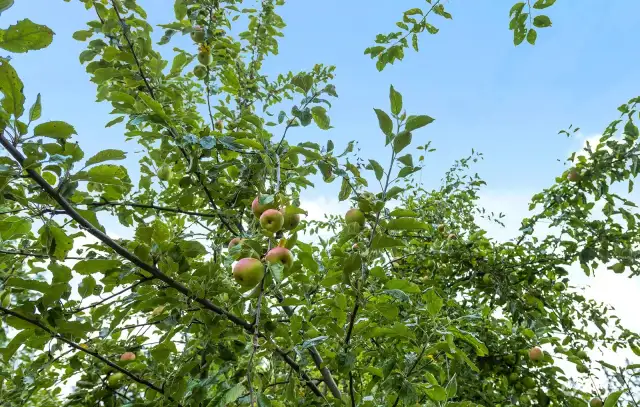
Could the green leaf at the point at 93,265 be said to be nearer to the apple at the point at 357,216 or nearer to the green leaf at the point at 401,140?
the apple at the point at 357,216

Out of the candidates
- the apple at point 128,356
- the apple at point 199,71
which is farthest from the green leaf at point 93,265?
the apple at point 199,71

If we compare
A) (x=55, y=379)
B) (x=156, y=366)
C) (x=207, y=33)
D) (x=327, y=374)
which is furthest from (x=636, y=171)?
(x=55, y=379)

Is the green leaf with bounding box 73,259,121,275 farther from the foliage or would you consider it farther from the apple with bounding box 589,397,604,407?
the apple with bounding box 589,397,604,407

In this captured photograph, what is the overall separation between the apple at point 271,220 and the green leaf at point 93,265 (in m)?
0.51

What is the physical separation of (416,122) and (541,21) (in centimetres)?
146

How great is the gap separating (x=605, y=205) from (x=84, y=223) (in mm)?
3798

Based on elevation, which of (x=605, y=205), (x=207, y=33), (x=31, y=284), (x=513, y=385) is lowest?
(x=513, y=385)

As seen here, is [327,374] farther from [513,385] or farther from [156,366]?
[513,385]

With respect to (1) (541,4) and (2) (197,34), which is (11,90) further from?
(1) (541,4)

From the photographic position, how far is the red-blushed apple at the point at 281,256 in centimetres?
138

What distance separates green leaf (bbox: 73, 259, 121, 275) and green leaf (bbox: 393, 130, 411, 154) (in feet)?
3.35

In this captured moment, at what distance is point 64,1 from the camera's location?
8.08 feet

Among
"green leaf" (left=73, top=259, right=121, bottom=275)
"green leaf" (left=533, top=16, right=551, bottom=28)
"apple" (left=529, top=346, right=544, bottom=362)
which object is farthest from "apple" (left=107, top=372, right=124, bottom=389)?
"green leaf" (left=533, top=16, right=551, bottom=28)

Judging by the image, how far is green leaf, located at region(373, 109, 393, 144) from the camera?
1381mm
